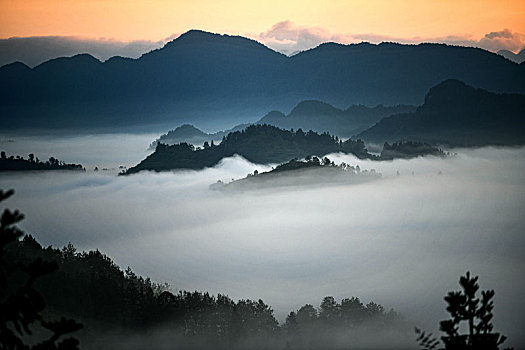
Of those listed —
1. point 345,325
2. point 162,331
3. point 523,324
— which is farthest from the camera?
point 523,324

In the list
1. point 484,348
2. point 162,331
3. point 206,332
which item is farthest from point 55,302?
point 484,348

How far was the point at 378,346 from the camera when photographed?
372 ft

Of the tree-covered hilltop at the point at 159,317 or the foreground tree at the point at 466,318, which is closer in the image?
the foreground tree at the point at 466,318

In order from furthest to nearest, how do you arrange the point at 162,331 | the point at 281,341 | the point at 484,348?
the point at 281,341 → the point at 162,331 → the point at 484,348

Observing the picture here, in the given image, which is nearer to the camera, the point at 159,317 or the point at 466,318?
the point at 466,318

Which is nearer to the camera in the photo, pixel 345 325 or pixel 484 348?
pixel 484 348

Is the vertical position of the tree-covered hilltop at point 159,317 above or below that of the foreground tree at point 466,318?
below

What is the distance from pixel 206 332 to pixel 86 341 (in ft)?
64.1

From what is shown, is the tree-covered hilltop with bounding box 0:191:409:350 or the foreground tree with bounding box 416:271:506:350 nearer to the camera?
the foreground tree with bounding box 416:271:506:350

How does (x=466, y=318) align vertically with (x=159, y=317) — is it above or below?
above

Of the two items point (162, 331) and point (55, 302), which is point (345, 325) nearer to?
point (162, 331)

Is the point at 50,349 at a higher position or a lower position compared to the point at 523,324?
higher

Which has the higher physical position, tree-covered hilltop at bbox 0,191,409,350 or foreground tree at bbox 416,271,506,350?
foreground tree at bbox 416,271,506,350

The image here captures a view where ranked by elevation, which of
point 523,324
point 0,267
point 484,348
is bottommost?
point 523,324
